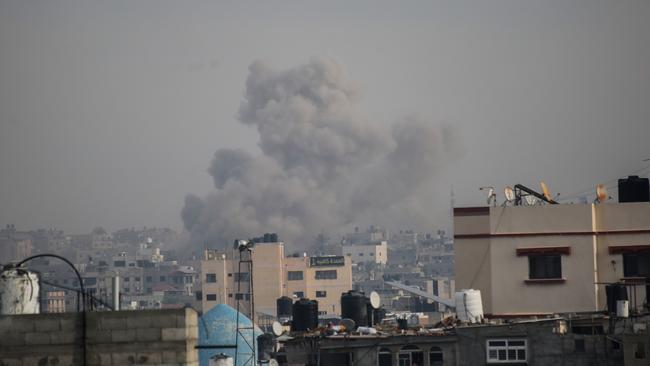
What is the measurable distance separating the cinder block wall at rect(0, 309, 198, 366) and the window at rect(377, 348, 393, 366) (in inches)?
943

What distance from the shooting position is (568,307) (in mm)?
56719

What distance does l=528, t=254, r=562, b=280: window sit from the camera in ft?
189

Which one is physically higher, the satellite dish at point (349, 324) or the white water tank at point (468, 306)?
the white water tank at point (468, 306)

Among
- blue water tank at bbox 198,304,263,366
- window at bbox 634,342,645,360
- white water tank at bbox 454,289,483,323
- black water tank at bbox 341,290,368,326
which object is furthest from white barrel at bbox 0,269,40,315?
blue water tank at bbox 198,304,263,366

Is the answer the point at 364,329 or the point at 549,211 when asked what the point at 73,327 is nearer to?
the point at 364,329

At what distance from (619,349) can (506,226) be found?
11116 millimetres

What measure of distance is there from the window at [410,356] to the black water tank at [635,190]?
14.0m

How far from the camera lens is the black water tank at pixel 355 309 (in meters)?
58.9

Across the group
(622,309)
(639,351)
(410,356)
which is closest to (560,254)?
(622,309)

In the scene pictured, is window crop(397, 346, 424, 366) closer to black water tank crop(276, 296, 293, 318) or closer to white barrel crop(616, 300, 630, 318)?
white barrel crop(616, 300, 630, 318)

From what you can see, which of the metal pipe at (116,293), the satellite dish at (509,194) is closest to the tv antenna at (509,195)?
the satellite dish at (509,194)

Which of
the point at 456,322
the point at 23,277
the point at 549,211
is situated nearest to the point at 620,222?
the point at 549,211

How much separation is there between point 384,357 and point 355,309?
1016 cm

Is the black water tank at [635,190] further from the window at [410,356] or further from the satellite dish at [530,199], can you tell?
the window at [410,356]
